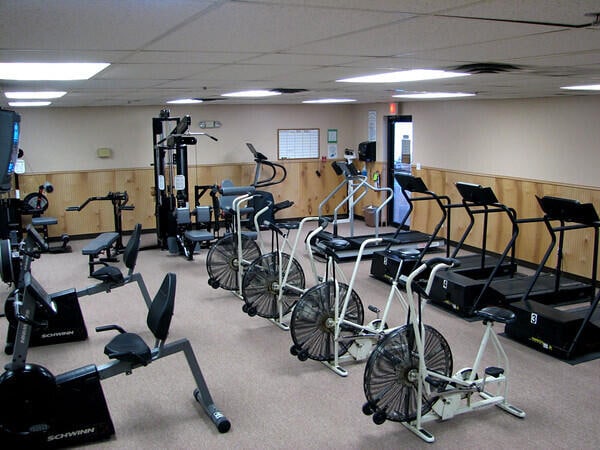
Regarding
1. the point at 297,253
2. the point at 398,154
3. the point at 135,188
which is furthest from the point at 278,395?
the point at 398,154

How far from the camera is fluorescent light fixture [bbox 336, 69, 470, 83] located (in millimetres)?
3598

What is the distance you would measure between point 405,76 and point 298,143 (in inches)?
264

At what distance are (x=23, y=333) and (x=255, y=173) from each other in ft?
22.4

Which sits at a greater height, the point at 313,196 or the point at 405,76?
the point at 405,76

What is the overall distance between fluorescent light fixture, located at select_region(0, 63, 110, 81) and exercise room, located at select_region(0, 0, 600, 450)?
0.09 ft

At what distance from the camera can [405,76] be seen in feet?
12.8

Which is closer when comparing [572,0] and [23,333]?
[572,0]

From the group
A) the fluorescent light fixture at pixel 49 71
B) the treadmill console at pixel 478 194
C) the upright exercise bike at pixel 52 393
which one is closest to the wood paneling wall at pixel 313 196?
the treadmill console at pixel 478 194

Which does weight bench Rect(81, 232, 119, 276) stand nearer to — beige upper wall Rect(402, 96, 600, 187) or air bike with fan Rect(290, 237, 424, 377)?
air bike with fan Rect(290, 237, 424, 377)

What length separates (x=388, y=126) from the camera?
9820 millimetres

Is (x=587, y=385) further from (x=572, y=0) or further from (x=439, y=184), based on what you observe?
(x=439, y=184)

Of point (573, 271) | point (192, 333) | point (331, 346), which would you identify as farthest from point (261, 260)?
point (573, 271)

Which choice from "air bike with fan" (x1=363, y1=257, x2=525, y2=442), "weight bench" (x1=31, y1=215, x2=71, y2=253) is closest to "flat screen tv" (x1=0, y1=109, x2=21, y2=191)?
"air bike with fan" (x1=363, y1=257, x2=525, y2=442)

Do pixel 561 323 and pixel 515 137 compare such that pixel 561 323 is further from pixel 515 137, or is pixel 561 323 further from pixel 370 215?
pixel 370 215
